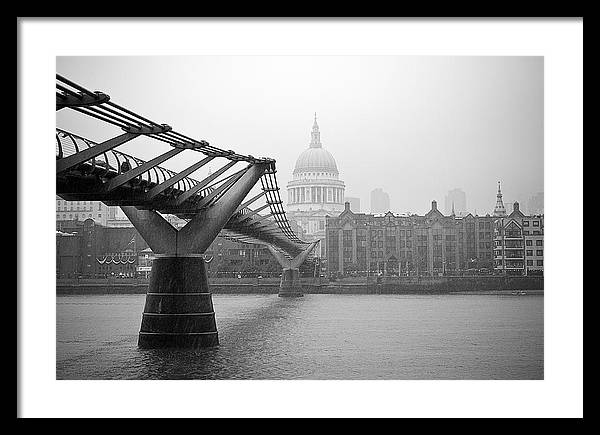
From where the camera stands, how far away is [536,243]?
18.0 meters

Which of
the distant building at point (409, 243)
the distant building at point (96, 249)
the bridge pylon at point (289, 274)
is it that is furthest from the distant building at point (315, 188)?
the distant building at point (96, 249)

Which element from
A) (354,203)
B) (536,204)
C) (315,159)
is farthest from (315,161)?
(536,204)

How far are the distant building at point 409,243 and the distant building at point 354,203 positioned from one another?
0.16 metres

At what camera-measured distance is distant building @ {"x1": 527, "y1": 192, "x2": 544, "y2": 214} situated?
48.3 ft

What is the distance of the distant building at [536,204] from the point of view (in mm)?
14719

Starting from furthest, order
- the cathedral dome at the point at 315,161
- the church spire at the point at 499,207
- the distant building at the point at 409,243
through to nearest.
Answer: the distant building at the point at 409,243 < the cathedral dome at the point at 315,161 < the church spire at the point at 499,207

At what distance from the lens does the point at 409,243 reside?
2756 cm

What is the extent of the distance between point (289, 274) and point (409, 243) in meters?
14.6

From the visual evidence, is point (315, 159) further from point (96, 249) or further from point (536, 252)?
point (536, 252)

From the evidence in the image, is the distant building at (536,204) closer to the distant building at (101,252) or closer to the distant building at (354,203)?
the distant building at (354,203)

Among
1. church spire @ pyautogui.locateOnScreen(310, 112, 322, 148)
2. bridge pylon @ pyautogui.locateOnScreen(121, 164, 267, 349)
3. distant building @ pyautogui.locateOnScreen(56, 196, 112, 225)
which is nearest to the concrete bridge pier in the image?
bridge pylon @ pyautogui.locateOnScreen(121, 164, 267, 349)
